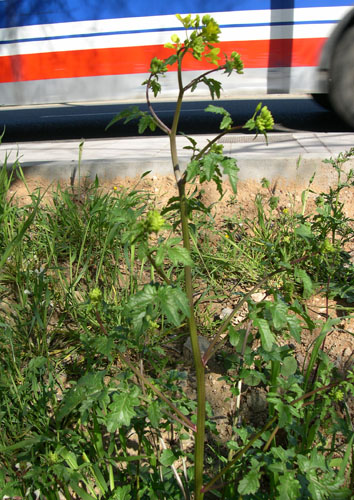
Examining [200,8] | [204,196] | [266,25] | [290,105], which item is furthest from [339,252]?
[290,105]

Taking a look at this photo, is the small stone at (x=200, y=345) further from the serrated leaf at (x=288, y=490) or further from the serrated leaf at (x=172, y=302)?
the serrated leaf at (x=172, y=302)

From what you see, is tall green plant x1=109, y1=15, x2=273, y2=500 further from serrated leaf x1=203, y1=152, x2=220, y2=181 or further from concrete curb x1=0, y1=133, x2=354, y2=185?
concrete curb x1=0, y1=133, x2=354, y2=185

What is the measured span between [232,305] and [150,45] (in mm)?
3529

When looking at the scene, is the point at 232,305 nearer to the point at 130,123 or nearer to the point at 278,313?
the point at 278,313

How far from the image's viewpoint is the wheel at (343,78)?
4590 millimetres

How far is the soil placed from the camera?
1.83 metres

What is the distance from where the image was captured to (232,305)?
7.33 ft

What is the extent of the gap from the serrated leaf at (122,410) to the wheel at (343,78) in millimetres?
4347

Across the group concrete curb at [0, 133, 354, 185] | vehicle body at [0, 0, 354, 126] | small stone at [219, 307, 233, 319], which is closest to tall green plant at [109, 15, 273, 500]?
small stone at [219, 307, 233, 319]

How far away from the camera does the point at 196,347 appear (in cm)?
116

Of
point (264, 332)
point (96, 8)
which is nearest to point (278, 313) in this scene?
point (264, 332)

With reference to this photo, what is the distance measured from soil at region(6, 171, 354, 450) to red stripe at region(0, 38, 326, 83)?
2377 millimetres

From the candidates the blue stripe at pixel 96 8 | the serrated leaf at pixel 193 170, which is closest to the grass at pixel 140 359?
the serrated leaf at pixel 193 170

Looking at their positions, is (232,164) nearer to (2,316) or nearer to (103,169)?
(2,316)
